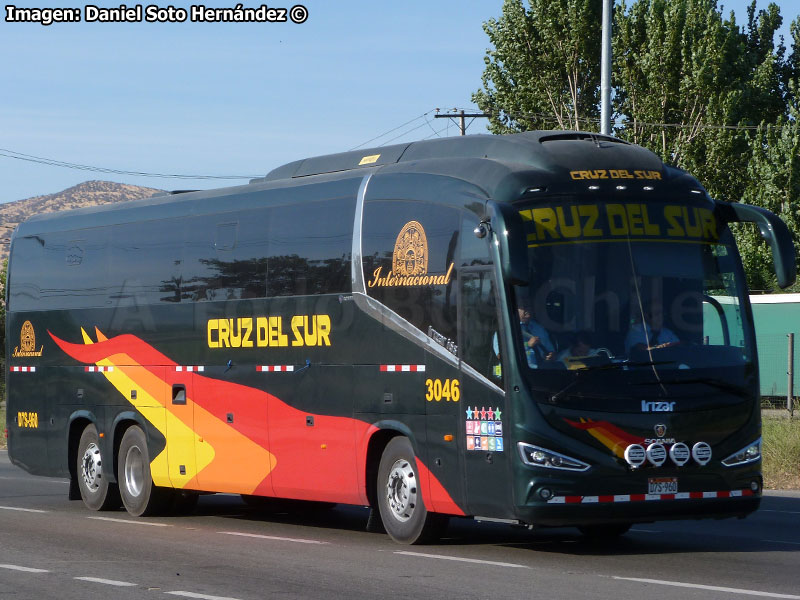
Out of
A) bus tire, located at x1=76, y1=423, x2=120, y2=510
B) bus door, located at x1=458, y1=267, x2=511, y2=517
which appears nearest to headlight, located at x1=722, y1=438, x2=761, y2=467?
bus door, located at x1=458, y1=267, x2=511, y2=517

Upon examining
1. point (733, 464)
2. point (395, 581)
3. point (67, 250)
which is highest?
point (67, 250)

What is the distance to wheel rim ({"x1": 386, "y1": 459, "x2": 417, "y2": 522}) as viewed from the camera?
13766mm

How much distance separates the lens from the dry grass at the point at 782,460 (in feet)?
68.0

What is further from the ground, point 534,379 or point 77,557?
point 534,379

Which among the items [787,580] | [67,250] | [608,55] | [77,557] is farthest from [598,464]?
[608,55]

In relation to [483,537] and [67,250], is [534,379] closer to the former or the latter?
[483,537]

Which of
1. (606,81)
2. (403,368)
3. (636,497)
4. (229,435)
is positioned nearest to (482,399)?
(403,368)

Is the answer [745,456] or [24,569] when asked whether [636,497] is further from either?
[24,569]

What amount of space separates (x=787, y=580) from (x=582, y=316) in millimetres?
2799

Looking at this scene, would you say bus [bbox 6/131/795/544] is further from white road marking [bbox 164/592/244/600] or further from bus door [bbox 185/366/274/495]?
white road marking [bbox 164/592/244/600]

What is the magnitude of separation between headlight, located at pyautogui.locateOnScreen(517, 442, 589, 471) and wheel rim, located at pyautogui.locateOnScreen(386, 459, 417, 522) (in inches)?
68.0

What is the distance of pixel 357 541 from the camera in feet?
47.8

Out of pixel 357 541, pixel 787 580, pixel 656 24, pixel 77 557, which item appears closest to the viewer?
pixel 787 580

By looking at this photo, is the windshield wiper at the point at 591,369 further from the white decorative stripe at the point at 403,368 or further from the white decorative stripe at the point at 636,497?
the white decorative stripe at the point at 403,368
